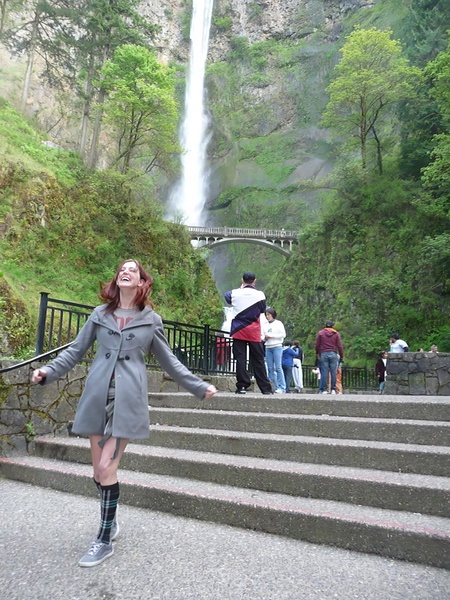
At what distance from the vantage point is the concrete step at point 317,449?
3.57 metres

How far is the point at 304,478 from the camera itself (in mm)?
3529

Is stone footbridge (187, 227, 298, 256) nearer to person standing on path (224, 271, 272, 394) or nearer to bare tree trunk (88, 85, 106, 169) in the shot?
bare tree trunk (88, 85, 106, 169)

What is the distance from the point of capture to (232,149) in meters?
55.1

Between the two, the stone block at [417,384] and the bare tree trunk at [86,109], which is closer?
the stone block at [417,384]

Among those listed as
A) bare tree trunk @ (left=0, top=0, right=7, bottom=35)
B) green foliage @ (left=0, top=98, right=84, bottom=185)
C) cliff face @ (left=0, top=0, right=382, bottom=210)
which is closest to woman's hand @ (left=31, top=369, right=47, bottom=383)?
green foliage @ (left=0, top=98, right=84, bottom=185)

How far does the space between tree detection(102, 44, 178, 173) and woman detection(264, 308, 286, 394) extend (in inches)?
621

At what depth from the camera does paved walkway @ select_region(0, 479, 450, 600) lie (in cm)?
235

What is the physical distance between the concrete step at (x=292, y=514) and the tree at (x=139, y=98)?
1956 cm

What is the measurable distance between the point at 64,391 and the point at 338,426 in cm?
338

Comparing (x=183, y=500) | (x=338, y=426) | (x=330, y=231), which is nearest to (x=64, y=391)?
(x=183, y=500)

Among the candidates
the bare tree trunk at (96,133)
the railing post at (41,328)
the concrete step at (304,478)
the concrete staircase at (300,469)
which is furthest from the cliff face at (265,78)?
the concrete step at (304,478)

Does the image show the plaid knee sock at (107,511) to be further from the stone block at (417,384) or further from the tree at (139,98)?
the tree at (139,98)

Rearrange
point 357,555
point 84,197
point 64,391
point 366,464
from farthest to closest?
point 84,197 → point 64,391 → point 366,464 → point 357,555

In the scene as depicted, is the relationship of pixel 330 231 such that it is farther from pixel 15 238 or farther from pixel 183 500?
pixel 183 500
